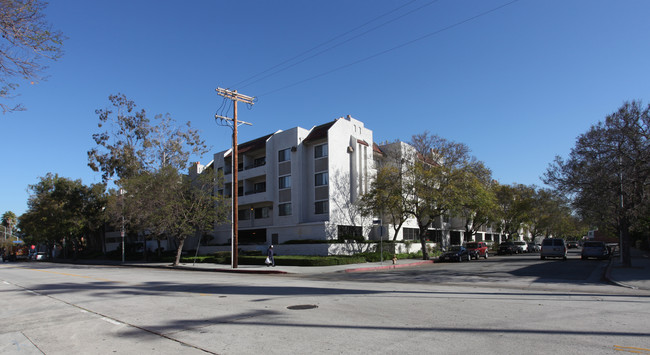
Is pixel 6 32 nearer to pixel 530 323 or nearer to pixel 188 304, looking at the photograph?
pixel 188 304

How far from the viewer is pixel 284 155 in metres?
40.7

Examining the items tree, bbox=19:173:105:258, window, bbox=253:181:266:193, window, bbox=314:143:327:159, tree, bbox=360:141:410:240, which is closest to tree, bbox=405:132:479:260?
tree, bbox=360:141:410:240

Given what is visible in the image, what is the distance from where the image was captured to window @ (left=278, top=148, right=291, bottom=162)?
40.3 metres

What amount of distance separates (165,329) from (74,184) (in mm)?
55586

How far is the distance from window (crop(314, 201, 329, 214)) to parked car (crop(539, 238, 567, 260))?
19207 mm

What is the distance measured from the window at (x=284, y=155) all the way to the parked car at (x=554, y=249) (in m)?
24.7

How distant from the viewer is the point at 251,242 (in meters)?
42.6

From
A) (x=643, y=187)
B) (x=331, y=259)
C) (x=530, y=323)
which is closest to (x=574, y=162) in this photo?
(x=643, y=187)

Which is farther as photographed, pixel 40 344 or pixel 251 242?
pixel 251 242

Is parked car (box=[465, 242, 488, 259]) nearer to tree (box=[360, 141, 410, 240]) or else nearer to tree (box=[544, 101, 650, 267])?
tree (box=[360, 141, 410, 240])

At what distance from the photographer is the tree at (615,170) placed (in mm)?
20266

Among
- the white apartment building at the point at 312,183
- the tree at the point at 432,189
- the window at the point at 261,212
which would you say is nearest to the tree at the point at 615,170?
the tree at the point at 432,189

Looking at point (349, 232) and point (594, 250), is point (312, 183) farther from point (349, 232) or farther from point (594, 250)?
point (594, 250)

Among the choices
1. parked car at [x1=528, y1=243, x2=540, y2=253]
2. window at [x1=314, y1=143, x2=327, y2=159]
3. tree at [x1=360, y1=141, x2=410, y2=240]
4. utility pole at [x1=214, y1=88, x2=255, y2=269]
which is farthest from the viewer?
parked car at [x1=528, y1=243, x2=540, y2=253]
